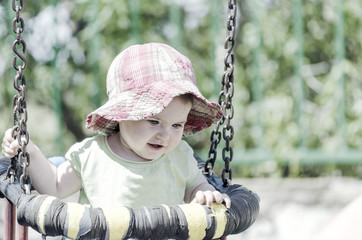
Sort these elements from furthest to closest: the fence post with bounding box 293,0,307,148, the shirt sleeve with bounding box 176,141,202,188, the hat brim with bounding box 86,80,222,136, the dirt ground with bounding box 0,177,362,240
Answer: the fence post with bounding box 293,0,307,148, the dirt ground with bounding box 0,177,362,240, the shirt sleeve with bounding box 176,141,202,188, the hat brim with bounding box 86,80,222,136

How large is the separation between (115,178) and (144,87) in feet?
→ 0.94

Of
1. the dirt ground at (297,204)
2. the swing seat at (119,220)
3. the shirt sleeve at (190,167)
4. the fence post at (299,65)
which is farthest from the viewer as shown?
the fence post at (299,65)

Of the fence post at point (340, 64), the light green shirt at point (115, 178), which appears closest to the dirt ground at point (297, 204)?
the fence post at point (340, 64)

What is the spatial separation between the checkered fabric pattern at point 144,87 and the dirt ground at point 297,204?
1824mm

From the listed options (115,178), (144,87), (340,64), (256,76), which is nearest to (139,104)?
(144,87)

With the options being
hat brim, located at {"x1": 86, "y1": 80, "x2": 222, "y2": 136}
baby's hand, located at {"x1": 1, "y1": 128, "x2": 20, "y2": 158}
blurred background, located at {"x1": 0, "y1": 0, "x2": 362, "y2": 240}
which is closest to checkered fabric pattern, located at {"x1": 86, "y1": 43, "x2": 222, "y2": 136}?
hat brim, located at {"x1": 86, "y1": 80, "x2": 222, "y2": 136}

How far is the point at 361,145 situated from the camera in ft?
12.8

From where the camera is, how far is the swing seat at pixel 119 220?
1.39 m

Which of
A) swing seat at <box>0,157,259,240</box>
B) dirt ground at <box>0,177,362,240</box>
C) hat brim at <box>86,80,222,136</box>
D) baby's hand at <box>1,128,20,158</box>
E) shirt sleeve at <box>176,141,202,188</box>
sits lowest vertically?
dirt ground at <box>0,177,362,240</box>

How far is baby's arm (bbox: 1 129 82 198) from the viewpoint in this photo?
68.3 inches

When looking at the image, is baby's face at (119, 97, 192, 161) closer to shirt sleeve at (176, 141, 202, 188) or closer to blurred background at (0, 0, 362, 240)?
Answer: shirt sleeve at (176, 141, 202, 188)

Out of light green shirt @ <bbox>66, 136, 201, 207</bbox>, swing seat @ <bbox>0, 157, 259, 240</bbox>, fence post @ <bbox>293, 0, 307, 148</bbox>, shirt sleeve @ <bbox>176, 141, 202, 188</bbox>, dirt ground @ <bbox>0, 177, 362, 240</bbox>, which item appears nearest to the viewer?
swing seat @ <bbox>0, 157, 259, 240</bbox>

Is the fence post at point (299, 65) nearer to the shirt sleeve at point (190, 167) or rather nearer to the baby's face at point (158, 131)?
the shirt sleeve at point (190, 167)

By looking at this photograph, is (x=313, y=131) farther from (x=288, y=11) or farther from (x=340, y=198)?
(x=288, y=11)
